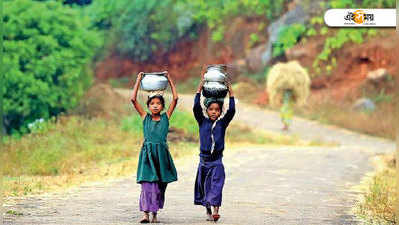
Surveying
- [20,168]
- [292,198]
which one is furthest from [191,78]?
[292,198]

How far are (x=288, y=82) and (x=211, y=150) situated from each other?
58.0 feet

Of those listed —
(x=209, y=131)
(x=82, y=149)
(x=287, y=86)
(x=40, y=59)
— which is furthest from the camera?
(x=287, y=86)

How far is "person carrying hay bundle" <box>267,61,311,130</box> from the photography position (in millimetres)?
26219

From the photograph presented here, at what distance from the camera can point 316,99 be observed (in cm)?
3344

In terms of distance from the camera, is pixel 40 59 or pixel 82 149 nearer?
pixel 82 149

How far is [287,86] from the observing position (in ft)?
86.6

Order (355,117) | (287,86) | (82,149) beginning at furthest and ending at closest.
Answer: (355,117)
(287,86)
(82,149)

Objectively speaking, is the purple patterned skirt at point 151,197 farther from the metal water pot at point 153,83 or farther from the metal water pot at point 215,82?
the metal water pot at point 215,82

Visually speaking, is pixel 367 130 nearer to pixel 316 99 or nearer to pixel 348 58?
pixel 316 99

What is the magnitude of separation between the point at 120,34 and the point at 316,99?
1543 centimetres

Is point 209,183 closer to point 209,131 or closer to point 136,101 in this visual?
point 209,131

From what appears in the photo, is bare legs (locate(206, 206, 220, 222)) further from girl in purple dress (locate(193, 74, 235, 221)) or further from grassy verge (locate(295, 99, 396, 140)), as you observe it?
grassy verge (locate(295, 99, 396, 140))

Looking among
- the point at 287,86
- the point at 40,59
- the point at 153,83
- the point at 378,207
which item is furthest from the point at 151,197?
the point at 287,86

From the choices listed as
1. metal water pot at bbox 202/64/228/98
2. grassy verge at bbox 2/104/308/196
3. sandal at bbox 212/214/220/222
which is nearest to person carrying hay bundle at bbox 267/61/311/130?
grassy verge at bbox 2/104/308/196
